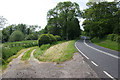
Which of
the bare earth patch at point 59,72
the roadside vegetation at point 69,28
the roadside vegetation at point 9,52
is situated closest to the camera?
the bare earth patch at point 59,72

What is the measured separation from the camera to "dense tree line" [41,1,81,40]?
3147 centimetres

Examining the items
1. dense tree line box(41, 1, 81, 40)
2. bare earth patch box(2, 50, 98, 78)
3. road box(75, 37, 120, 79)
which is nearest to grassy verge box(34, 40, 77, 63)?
bare earth patch box(2, 50, 98, 78)

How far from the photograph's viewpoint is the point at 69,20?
107 ft

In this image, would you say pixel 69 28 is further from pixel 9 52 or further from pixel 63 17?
pixel 9 52

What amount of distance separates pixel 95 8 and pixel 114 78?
2375cm

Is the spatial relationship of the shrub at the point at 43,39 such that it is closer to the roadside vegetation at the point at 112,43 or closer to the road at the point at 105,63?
the roadside vegetation at the point at 112,43

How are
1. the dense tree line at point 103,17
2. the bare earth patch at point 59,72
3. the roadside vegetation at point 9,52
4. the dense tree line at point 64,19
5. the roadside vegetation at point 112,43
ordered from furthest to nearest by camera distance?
the dense tree line at point 64,19, the dense tree line at point 103,17, the roadside vegetation at point 112,43, the roadside vegetation at point 9,52, the bare earth patch at point 59,72

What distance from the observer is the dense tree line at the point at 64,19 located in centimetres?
3147

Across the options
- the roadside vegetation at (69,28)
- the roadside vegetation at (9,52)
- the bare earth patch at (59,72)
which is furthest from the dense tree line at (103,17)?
the roadside vegetation at (9,52)

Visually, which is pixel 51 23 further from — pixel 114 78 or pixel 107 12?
pixel 114 78

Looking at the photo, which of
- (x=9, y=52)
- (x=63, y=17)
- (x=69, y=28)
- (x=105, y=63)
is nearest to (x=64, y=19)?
(x=63, y=17)

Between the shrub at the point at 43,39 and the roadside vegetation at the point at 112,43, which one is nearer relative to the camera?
the roadside vegetation at the point at 112,43

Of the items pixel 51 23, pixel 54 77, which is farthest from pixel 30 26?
pixel 54 77

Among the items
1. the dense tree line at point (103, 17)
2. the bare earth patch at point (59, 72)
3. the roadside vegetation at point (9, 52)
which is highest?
the dense tree line at point (103, 17)
